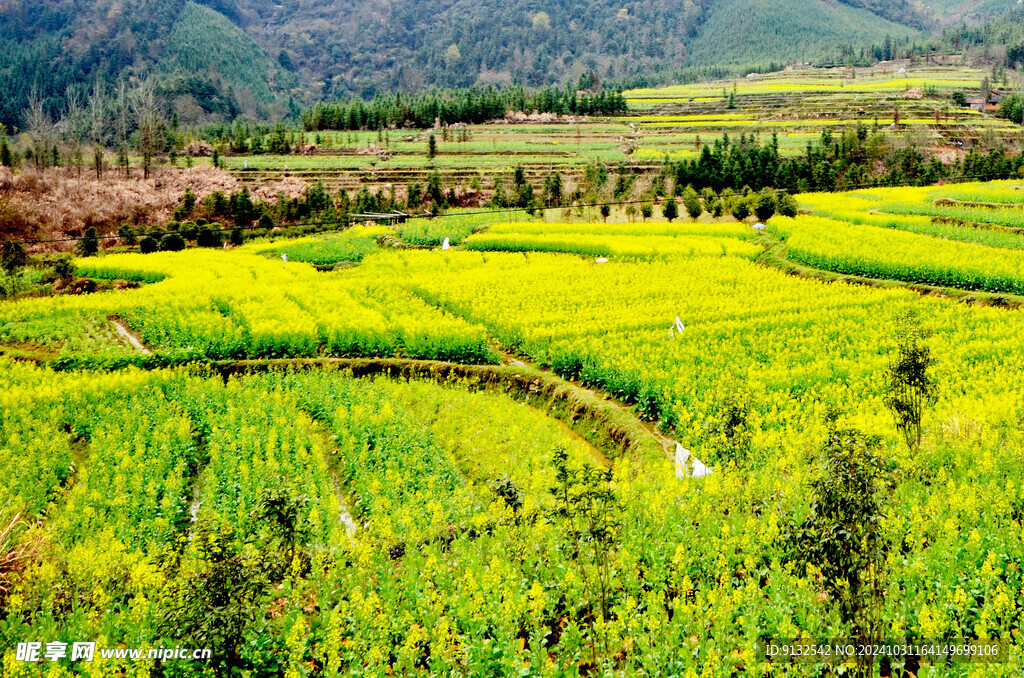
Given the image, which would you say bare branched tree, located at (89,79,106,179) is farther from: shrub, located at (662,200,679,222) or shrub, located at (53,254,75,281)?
shrub, located at (662,200,679,222)

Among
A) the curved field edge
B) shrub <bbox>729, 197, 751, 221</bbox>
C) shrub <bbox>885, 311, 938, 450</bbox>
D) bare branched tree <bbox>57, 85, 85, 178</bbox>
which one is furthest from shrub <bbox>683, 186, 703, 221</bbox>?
bare branched tree <bbox>57, 85, 85, 178</bbox>

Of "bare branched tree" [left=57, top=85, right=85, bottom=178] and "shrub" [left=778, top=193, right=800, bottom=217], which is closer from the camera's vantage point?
"shrub" [left=778, top=193, right=800, bottom=217]

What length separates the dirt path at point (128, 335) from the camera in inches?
718

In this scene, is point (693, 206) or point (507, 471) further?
point (693, 206)

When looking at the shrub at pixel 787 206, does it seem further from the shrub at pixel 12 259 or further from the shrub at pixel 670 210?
the shrub at pixel 12 259

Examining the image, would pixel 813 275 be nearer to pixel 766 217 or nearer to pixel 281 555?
pixel 766 217

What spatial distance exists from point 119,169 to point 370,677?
7077cm

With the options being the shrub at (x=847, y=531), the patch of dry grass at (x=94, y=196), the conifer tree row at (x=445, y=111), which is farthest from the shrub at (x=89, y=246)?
the conifer tree row at (x=445, y=111)

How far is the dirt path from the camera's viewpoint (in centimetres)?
1823

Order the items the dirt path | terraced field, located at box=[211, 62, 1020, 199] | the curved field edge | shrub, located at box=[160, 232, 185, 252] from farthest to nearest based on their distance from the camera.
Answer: terraced field, located at box=[211, 62, 1020, 199] → shrub, located at box=[160, 232, 185, 252] → the dirt path → the curved field edge

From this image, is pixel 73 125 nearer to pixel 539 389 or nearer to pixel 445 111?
pixel 445 111

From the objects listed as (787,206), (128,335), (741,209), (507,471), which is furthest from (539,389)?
(741,209)

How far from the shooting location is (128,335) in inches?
772

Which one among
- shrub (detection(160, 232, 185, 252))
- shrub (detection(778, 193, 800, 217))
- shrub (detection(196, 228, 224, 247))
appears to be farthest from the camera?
shrub (detection(196, 228, 224, 247))
